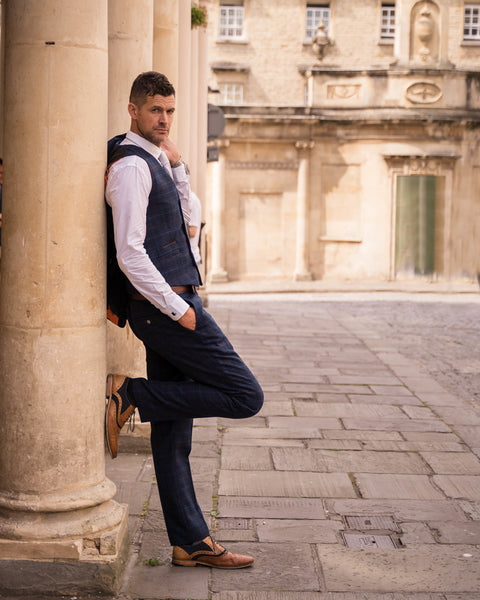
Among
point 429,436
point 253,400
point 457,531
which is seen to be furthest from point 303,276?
point 253,400

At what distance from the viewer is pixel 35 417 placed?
360cm

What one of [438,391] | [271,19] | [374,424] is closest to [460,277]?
[271,19]

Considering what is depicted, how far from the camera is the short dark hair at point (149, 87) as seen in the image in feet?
12.1

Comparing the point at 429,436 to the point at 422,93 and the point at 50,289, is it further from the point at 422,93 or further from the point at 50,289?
the point at 422,93

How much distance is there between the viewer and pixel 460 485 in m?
5.28

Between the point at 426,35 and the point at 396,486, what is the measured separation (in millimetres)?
25124

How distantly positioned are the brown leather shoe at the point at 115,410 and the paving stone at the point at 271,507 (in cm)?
106

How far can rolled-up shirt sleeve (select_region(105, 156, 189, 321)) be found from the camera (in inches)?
139

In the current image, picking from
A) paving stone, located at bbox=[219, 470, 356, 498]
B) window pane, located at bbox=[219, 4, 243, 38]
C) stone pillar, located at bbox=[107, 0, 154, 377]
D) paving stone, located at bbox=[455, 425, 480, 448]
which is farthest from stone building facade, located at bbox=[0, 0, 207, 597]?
window pane, located at bbox=[219, 4, 243, 38]

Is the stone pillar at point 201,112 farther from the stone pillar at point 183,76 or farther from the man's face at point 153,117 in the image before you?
the man's face at point 153,117

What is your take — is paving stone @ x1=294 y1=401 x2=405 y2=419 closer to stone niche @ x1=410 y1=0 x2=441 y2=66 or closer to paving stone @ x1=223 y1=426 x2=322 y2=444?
paving stone @ x1=223 y1=426 x2=322 y2=444

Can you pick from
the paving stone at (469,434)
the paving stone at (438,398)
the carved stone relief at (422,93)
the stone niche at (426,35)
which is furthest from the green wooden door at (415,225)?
the paving stone at (469,434)

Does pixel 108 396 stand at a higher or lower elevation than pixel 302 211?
lower

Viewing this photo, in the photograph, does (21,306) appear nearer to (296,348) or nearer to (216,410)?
(216,410)
